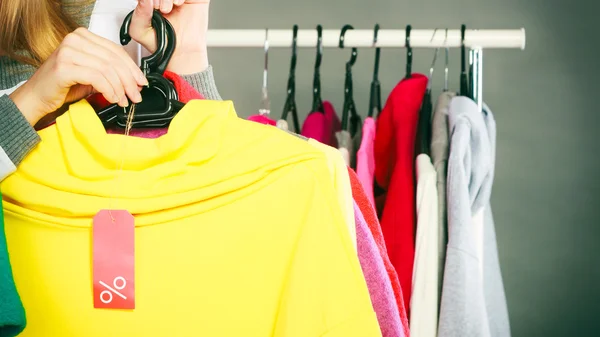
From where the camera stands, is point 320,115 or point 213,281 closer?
point 213,281

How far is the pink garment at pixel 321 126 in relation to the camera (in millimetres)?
1505

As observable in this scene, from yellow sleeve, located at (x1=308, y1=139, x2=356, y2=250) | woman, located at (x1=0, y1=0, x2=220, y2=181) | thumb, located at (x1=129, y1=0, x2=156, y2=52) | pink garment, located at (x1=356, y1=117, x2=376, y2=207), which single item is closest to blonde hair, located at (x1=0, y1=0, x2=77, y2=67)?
woman, located at (x1=0, y1=0, x2=220, y2=181)

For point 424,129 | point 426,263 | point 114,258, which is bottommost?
point 426,263

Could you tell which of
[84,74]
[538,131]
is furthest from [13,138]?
[538,131]

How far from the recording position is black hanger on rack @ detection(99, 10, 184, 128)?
33.7 inches

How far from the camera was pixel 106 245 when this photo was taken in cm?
82

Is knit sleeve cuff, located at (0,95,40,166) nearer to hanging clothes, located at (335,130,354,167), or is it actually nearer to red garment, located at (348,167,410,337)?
red garment, located at (348,167,410,337)

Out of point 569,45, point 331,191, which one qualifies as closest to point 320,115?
point 331,191

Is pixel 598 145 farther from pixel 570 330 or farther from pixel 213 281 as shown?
pixel 213 281

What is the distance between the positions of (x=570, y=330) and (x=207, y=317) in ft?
5.01

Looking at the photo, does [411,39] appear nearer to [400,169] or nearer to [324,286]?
[400,169]

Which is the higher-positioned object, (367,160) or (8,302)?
(367,160)

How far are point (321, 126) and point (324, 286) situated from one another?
2.50 feet

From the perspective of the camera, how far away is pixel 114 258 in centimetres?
82
